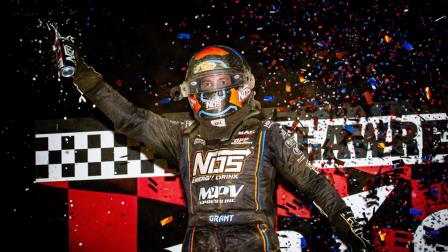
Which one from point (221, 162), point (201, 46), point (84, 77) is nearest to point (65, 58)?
point (84, 77)

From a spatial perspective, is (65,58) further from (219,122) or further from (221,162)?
(221,162)

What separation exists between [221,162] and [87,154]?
157cm

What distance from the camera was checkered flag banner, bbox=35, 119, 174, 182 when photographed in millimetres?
3455

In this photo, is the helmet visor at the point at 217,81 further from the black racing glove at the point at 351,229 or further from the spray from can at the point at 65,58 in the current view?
the black racing glove at the point at 351,229

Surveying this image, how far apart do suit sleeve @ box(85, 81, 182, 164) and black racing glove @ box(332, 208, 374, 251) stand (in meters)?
1.15

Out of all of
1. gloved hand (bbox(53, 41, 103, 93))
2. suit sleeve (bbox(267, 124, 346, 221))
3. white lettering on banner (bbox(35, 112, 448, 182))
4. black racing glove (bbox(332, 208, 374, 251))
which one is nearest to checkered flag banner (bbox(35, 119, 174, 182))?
white lettering on banner (bbox(35, 112, 448, 182))

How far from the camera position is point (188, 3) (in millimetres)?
3545

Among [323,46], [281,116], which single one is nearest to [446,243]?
[281,116]

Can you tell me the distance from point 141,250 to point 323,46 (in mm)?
2340

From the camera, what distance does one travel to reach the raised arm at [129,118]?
2688 mm

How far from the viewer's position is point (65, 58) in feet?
8.93

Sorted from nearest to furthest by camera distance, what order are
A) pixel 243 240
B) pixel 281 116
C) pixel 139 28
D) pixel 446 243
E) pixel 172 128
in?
pixel 243 240 < pixel 172 128 < pixel 446 243 < pixel 281 116 < pixel 139 28

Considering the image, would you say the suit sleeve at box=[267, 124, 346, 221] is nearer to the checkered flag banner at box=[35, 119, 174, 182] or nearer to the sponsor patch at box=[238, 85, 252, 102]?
the sponsor patch at box=[238, 85, 252, 102]

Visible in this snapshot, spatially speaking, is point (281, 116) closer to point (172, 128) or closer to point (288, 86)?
point (288, 86)
